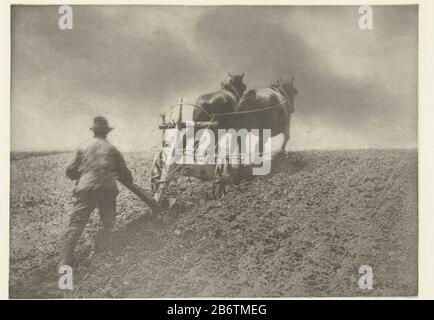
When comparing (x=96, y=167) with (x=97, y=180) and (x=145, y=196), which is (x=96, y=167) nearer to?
(x=97, y=180)

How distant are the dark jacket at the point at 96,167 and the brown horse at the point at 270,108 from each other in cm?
121

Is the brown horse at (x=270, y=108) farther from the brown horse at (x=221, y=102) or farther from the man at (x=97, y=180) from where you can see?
the man at (x=97, y=180)

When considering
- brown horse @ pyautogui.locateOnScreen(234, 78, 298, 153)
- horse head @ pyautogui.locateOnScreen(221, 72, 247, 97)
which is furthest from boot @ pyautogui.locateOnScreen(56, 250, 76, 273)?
horse head @ pyautogui.locateOnScreen(221, 72, 247, 97)

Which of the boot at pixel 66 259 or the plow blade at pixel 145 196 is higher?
the plow blade at pixel 145 196

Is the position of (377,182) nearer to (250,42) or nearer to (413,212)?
(413,212)

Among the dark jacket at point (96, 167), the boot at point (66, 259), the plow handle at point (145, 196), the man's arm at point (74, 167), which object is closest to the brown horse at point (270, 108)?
the plow handle at point (145, 196)

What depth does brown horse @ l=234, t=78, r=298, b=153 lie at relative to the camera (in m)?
5.83

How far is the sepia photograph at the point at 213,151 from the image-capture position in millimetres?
5691

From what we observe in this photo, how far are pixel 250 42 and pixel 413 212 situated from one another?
2247 millimetres

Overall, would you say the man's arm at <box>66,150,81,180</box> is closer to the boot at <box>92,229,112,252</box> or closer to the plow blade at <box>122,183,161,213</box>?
the plow blade at <box>122,183,161,213</box>

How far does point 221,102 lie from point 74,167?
1.51 meters

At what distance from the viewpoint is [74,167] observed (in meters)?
5.73

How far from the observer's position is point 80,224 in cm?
572

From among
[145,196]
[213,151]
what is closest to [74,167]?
[145,196]
